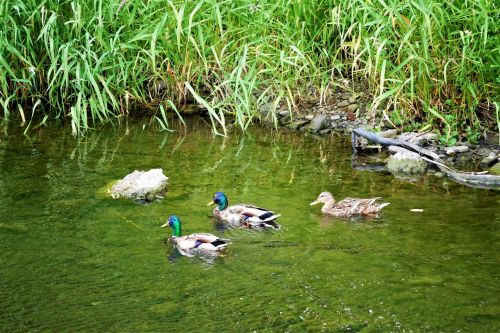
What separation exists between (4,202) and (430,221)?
366 cm

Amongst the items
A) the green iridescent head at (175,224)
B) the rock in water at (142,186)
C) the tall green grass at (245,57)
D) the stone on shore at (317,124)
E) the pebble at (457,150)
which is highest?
the tall green grass at (245,57)

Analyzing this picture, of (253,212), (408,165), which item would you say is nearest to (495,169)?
(408,165)

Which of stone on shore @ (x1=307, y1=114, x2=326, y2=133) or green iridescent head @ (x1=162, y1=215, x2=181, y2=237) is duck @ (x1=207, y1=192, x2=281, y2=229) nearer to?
green iridescent head @ (x1=162, y1=215, x2=181, y2=237)

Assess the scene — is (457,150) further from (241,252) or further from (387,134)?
(241,252)

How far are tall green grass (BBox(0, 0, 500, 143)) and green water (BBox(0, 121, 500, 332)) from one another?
38.6 inches

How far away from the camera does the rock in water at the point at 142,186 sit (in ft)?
27.2

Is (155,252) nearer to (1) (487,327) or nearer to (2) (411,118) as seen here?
(1) (487,327)

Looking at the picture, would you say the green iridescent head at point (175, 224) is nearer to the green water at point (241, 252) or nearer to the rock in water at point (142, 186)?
the green water at point (241, 252)

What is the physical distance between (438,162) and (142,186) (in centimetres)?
307

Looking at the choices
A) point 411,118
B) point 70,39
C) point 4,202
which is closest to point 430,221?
point 411,118

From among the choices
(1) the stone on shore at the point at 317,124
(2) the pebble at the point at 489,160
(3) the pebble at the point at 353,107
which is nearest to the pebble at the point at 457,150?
(2) the pebble at the point at 489,160

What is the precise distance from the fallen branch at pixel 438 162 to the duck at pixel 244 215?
7.51 feet

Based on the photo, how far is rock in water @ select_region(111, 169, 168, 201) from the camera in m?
8.29

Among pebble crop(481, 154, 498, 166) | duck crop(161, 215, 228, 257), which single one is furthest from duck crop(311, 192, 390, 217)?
pebble crop(481, 154, 498, 166)
